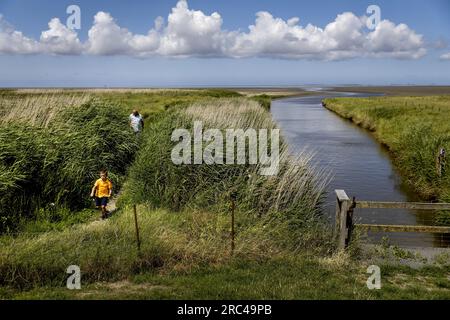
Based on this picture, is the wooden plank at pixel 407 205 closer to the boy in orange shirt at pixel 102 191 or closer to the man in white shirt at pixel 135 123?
the boy in orange shirt at pixel 102 191

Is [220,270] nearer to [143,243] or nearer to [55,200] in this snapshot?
[143,243]

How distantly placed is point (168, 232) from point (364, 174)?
14.6m

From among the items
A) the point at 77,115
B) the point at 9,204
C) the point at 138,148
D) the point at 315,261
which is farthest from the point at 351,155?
the point at 9,204

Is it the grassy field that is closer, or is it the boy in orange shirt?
the grassy field

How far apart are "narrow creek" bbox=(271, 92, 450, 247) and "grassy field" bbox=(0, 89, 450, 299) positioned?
199cm

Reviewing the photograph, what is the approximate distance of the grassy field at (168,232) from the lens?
6.95m

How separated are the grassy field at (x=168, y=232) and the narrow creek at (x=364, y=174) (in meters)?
1.99

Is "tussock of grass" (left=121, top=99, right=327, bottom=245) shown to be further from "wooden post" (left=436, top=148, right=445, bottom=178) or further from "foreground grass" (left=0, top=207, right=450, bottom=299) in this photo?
"wooden post" (left=436, top=148, right=445, bottom=178)

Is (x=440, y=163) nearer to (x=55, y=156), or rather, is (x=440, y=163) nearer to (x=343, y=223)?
(x=343, y=223)

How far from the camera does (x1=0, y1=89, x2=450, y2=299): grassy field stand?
695 centimetres

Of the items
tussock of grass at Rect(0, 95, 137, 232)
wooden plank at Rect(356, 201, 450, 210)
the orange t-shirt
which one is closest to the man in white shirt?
tussock of grass at Rect(0, 95, 137, 232)

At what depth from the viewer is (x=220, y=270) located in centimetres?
764

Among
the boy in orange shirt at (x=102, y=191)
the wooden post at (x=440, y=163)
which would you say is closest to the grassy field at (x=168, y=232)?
the boy in orange shirt at (x=102, y=191)
